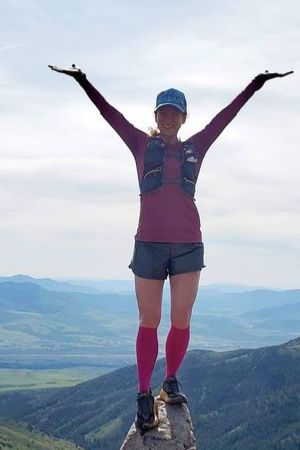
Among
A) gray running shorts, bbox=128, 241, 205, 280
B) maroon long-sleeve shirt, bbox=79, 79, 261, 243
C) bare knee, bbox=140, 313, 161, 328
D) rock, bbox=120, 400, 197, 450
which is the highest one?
maroon long-sleeve shirt, bbox=79, 79, 261, 243

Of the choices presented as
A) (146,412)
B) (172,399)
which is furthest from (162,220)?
(172,399)

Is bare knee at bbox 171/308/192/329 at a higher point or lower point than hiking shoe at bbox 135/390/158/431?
higher

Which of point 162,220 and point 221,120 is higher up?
point 221,120

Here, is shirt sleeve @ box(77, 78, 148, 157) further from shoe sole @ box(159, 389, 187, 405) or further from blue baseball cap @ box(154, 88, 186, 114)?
shoe sole @ box(159, 389, 187, 405)

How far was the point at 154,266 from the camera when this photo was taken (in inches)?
478

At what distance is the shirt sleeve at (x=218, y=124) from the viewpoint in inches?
504

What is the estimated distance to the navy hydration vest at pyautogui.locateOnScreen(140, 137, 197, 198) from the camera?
12227 millimetres

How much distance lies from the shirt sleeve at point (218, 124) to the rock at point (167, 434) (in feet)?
16.0

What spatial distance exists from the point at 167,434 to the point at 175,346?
1621 mm

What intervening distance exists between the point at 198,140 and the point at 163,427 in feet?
17.6

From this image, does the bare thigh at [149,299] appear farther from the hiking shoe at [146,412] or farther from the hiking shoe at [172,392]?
the hiking shoe at [172,392]

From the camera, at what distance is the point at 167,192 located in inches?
480

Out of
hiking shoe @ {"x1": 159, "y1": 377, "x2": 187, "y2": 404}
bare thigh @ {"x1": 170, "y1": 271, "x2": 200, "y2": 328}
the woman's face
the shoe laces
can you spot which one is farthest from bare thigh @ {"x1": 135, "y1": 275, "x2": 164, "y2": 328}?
the woman's face

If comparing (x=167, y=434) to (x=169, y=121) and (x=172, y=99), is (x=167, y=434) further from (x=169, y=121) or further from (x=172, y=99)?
(x=172, y=99)
